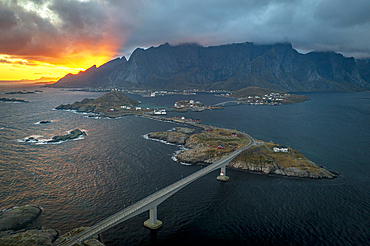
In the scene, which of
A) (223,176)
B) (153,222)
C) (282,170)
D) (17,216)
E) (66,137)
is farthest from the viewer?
(66,137)

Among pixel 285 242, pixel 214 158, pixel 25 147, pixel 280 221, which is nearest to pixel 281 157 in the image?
pixel 214 158

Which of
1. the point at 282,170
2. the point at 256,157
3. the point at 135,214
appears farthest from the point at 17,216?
the point at 282,170

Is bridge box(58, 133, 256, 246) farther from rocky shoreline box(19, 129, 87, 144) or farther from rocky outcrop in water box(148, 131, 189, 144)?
rocky shoreline box(19, 129, 87, 144)

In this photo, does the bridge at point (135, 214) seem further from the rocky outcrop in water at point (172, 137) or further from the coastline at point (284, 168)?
the rocky outcrop in water at point (172, 137)

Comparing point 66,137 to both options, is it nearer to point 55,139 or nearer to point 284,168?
point 55,139

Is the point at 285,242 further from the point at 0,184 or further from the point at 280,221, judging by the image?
the point at 0,184

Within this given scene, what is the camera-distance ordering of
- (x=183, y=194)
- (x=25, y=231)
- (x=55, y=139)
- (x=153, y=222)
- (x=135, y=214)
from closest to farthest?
(x=135, y=214)
(x=25, y=231)
(x=153, y=222)
(x=183, y=194)
(x=55, y=139)

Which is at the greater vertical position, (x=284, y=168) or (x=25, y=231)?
(x=284, y=168)
